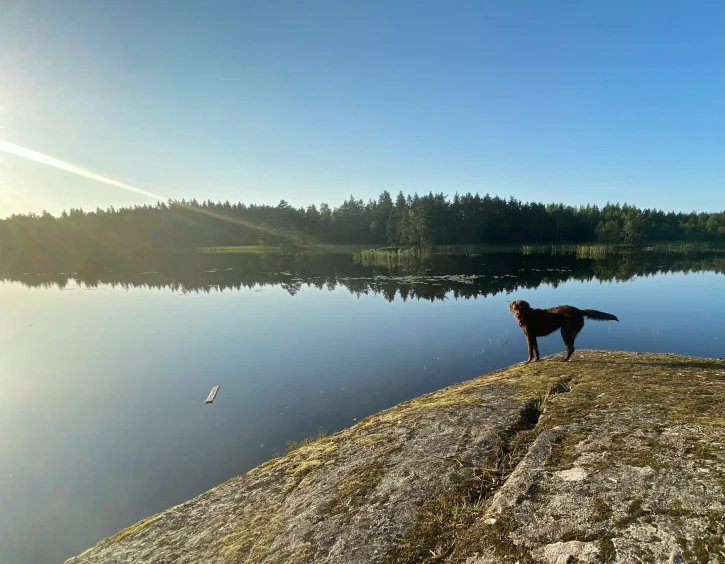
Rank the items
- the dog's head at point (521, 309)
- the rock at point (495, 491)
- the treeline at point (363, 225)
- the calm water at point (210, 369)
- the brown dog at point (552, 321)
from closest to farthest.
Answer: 1. the rock at point (495, 491)
2. the calm water at point (210, 369)
3. the brown dog at point (552, 321)
4. the dog's head at point (521, 309)
5. the treeline at point (363, 225)

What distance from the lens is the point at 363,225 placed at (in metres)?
126

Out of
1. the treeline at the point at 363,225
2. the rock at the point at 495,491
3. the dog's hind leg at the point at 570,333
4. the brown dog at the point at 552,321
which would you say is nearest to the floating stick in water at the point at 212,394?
the rock at the point at 495,491

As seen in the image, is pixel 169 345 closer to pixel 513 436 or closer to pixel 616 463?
pixel 513 436

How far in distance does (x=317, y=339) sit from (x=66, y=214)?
217288 millimetres

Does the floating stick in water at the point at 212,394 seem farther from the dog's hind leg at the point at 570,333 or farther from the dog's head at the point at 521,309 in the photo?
the dog's hind leg at the point at 570,333

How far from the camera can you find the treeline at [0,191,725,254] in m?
96.8

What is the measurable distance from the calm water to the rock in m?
3.60

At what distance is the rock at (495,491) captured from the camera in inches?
131

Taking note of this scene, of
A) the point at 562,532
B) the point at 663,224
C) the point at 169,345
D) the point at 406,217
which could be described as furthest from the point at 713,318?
the point at 663,224

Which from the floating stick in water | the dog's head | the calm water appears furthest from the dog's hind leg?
the floating stick in water

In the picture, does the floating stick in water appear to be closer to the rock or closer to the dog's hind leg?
the rock

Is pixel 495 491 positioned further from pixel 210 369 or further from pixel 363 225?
pixel 363 225

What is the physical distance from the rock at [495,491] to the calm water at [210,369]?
360 centimetres

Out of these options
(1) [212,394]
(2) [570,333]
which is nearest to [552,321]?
(2) [570,333]
